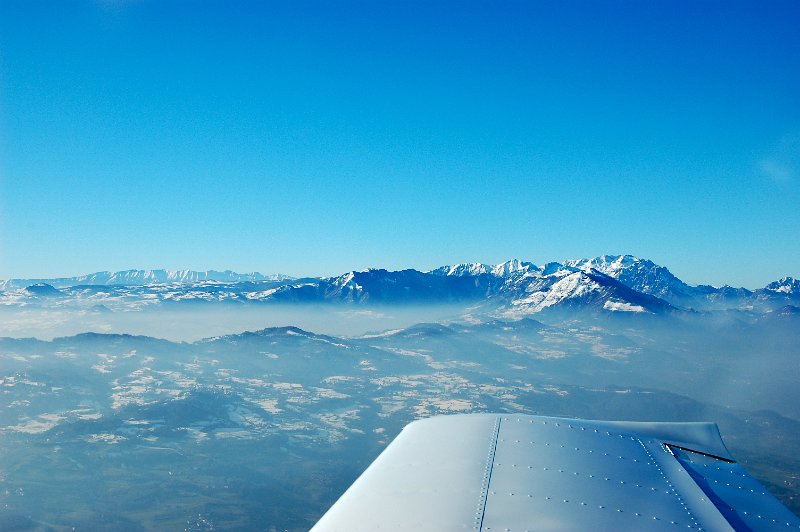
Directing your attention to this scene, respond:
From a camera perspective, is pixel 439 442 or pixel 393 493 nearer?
pixel 393 493

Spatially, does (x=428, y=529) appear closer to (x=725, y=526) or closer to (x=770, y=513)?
(x=725, y=526)

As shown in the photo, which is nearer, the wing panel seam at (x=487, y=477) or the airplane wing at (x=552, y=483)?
the wing panel seam at (x=487, y=477)

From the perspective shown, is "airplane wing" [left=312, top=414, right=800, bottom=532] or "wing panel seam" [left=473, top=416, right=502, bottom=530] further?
"airplane wing" [left=312, top=414, right=800, bottom=532]

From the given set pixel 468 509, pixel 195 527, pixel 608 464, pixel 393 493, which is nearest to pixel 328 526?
pixel 393 493

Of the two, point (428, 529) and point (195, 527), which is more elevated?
point (428, 529)
